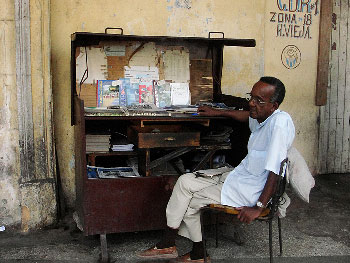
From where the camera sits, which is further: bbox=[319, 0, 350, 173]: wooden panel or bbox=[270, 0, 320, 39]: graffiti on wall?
bbox=[319, 0, 350, 173]: wooden panel

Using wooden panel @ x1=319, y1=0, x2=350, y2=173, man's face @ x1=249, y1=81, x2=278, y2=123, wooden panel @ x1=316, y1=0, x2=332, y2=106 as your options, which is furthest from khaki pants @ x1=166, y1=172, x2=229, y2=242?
wooden panel @ x1=319, y1=0, x2=350, y2=173

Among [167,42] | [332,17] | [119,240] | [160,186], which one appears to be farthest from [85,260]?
[332,17]

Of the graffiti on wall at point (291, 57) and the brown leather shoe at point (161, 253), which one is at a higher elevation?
the graffiti on wall at point (291, 57)

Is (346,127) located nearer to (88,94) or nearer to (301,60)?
(301,60)

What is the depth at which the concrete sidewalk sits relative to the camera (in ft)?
12.7

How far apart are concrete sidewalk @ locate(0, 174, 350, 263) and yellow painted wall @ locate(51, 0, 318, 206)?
0.76 meters

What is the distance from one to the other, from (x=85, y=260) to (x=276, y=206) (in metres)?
1.61

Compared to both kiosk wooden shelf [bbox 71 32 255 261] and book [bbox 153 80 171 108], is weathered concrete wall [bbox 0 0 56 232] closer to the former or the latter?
kiosk wooden shelf [bbox 71 32 255 261]

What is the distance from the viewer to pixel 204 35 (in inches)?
199

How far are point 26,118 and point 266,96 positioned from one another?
2142 millimetres

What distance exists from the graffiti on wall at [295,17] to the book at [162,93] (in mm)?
1658

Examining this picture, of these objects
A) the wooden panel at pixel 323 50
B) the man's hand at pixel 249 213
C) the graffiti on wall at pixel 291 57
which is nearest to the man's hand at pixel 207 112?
the man's hand at pixel 249 213

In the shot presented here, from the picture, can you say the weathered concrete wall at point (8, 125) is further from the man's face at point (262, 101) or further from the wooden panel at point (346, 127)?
the wooden panel at point (346, 127)

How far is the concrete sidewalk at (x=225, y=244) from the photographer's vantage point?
12.7ft
